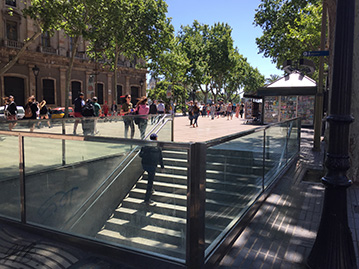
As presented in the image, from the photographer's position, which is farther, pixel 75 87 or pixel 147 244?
pixel 75 87

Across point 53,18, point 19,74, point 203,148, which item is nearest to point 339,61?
point 203,148

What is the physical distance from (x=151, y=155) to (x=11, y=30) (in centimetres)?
3367

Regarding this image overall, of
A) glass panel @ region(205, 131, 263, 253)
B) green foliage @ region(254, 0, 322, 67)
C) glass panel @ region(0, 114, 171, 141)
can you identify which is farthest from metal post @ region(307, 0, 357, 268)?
green foliage @ region(254, 0, 322, 67)

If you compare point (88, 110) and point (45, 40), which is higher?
point (45, 40)

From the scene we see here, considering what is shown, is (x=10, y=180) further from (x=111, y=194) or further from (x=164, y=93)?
(x=164, y=93)

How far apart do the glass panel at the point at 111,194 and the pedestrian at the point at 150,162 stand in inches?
0.4

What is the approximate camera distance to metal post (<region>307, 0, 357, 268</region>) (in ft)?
9.59

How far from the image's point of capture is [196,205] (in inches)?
114

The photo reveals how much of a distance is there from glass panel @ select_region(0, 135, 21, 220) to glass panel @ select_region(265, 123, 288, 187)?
13.2 feet

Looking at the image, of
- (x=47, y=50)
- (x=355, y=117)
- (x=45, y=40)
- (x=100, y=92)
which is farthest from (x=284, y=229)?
(x=100, y=92)

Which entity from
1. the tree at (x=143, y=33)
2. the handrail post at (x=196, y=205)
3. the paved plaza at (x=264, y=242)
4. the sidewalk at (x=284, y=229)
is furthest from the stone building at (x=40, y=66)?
the handrail post at (x=196, y=205)

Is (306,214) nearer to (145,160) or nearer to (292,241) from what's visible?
(292,241)

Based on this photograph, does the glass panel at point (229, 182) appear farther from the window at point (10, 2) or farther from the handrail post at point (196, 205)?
the window at point (10, 2)

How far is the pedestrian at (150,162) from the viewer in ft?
10.1
